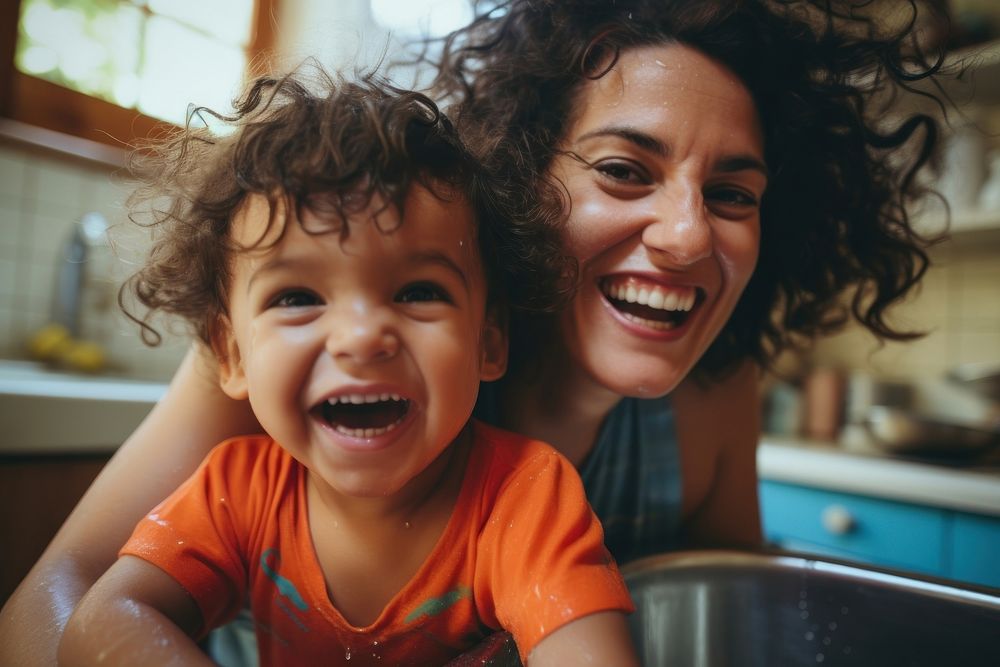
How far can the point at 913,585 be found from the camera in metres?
0.68

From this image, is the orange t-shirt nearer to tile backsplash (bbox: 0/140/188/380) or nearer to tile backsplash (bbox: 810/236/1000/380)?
tile backsplash (bbox: 0/140/188/380)

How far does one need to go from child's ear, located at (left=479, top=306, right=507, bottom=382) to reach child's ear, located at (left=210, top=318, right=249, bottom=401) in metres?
0.20

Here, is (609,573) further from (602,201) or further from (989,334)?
(989,334)

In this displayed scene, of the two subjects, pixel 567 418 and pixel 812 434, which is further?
pixel 812 434

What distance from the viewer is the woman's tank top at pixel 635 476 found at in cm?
88

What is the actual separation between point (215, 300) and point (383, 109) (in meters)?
0.22

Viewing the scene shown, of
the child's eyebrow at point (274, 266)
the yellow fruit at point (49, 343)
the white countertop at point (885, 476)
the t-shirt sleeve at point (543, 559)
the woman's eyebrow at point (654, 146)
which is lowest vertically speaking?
the white countertop at point (885, 476)

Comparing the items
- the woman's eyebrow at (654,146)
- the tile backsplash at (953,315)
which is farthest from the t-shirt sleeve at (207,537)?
the tile backsplash at (953,315)

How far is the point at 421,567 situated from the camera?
0.56m

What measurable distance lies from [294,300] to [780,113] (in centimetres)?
65

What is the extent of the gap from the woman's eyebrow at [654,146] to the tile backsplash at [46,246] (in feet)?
3.68

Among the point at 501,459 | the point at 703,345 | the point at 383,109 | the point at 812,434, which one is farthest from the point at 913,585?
the point at 812,434

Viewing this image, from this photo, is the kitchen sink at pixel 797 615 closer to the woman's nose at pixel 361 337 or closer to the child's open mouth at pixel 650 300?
the child's open mouth at pixel 650 300

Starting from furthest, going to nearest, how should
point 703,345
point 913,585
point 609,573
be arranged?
point 703,345 < point 913,585 < point 609,573
